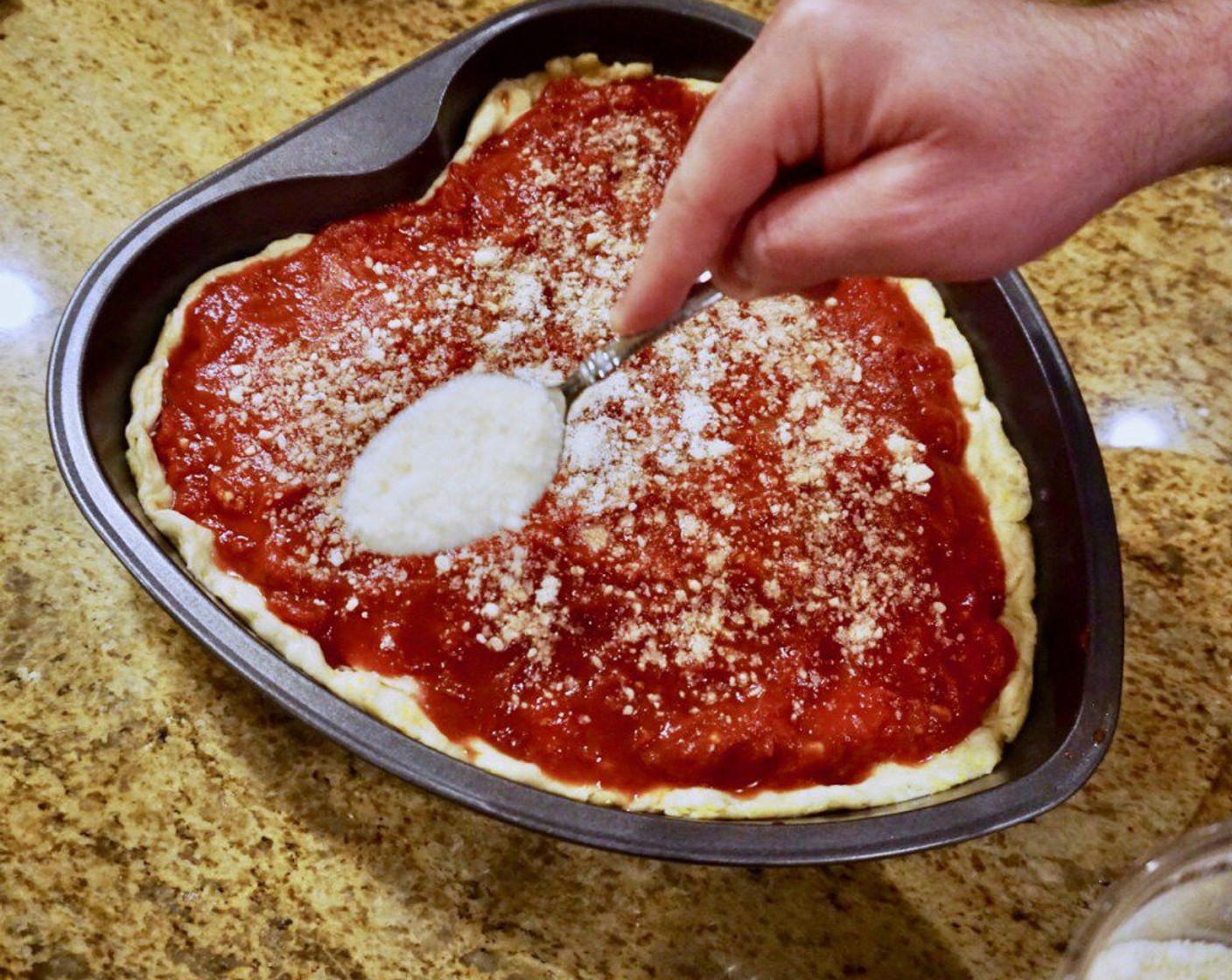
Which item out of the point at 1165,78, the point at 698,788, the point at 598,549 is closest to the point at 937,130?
the point at 1165,78

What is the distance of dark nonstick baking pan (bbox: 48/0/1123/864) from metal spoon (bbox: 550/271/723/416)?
0.56m

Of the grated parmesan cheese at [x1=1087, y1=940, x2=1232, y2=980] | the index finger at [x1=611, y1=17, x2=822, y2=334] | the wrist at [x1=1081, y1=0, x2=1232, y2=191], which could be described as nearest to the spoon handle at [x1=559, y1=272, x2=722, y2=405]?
the index finger at [x1=611, y1=17, x2=822, y2=334]

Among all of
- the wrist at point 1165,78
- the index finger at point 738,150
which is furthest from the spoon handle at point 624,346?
the wrist at point 1165,78

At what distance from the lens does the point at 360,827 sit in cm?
149

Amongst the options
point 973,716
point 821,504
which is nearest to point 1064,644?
point 973,716

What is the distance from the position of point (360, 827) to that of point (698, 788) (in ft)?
1.70

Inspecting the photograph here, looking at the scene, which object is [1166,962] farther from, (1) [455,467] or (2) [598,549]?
(1) [455,467]

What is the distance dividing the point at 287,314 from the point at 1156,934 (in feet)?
5.22

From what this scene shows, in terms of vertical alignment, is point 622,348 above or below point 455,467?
above

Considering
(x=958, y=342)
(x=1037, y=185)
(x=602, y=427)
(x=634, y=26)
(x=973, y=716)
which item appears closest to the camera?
(x=1037, y=185)

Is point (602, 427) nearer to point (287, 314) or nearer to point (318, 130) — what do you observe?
point (287, 314)

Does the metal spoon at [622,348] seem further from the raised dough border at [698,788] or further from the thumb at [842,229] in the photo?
the raised dough border at [698,788]

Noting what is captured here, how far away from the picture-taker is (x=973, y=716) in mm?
1576

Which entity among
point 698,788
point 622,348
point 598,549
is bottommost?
point 698,788
